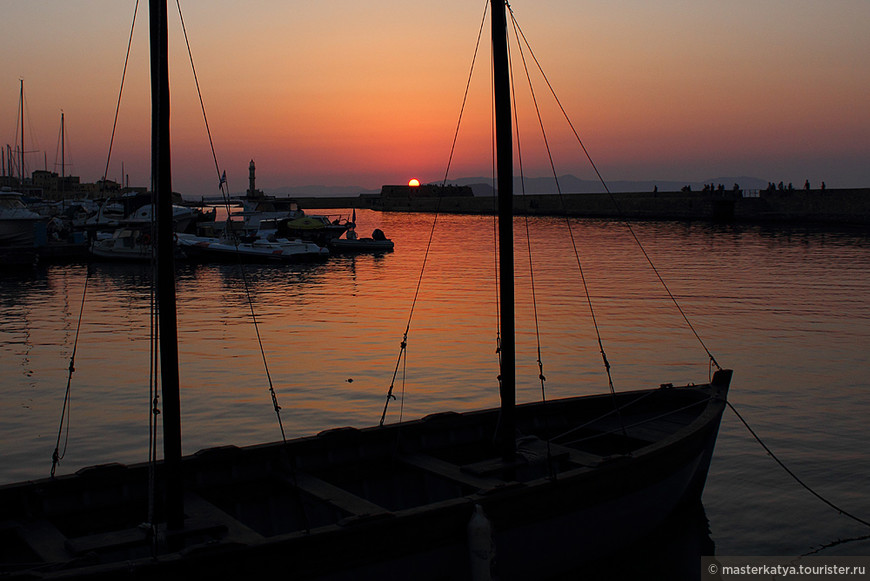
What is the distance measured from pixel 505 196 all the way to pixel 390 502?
174 inches

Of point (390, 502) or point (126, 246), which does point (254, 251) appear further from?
point (390, 502)

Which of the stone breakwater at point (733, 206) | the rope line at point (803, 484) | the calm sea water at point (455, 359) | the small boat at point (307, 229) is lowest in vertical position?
the rope line at point (803, 484)

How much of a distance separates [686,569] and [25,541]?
8.30 metres

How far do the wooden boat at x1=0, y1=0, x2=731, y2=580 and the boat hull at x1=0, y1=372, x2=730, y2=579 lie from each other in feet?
0.06

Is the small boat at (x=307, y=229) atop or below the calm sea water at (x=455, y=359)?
atop

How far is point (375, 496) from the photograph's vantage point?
10484 millimetres

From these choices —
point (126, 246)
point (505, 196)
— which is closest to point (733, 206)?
point (126, 246)

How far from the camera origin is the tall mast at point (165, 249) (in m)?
7.76

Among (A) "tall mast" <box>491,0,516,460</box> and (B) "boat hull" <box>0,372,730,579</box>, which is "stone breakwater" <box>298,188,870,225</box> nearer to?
(B) "boat hull" <box>0,372,730,579</box>

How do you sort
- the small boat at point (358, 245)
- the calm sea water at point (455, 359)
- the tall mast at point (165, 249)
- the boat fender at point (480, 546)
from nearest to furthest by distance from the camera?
the tall mast at point (165, 249)
the boat fender at point (480, 546)
the calm sea water at point (455, 359)
the small boat at point (358, 245)

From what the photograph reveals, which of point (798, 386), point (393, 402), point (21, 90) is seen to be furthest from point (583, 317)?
point (21, 90)

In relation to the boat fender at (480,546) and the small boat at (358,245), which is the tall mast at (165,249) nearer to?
the boat fender at (480,546)

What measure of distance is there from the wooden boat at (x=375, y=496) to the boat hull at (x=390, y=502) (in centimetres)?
2

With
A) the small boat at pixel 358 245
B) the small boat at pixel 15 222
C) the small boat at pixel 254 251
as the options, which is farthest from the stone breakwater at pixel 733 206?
the small boat at pixel 15 222
